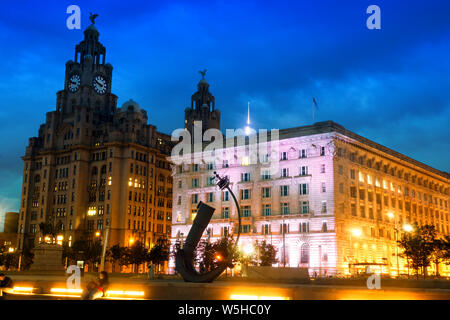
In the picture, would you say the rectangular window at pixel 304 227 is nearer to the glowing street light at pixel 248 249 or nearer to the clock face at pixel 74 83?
the glowing street light at pixel 248 249

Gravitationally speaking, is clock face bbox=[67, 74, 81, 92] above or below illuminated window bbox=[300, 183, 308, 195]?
above

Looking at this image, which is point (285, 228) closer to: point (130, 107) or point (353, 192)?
point (353, 192)

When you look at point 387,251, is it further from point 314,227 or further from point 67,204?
point 67,204

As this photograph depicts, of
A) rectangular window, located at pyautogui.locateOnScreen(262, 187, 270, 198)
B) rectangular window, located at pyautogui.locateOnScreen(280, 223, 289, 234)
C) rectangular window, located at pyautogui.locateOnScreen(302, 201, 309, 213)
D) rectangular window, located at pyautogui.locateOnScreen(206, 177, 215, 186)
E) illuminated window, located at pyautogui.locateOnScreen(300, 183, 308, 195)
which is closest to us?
rectangular window, located at pyautogui.locateOnScreen(302, 201, 309, 213)

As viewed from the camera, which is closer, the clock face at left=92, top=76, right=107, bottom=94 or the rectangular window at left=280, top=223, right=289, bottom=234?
the rectangular window at left=280, top=223, right=289, bottom=234

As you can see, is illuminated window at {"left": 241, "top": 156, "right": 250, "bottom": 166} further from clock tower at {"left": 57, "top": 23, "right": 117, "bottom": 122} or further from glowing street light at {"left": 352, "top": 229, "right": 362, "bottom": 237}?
clock tower at {"left": 57, "top": 23, "right": 117, "bottom": 122}

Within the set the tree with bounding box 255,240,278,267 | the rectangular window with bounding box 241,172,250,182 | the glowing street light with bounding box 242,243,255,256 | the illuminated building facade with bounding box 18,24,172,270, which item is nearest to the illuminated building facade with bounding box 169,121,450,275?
the rectangular window with bounding box 241,172,250,182

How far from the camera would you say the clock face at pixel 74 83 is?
14125cm

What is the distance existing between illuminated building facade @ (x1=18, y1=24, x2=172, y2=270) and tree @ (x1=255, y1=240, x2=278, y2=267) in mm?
45150

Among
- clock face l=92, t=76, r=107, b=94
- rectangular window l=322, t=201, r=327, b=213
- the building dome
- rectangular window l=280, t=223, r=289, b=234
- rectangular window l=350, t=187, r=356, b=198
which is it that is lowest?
rectangular window l=280, t=223, r=289, b=234

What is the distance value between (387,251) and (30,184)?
9554 centimetres

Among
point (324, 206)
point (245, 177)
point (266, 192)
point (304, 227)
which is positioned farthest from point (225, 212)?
point (324, 206)

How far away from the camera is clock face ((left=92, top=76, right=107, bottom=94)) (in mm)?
141125

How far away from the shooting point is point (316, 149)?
293 feet
